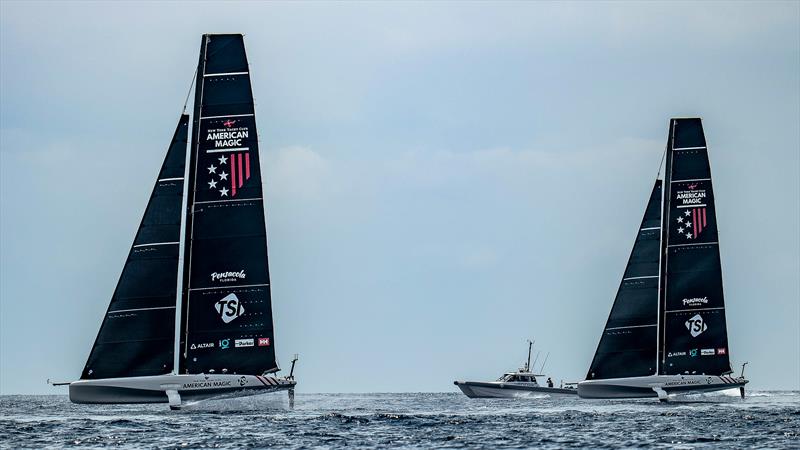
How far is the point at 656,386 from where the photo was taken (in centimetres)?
7912

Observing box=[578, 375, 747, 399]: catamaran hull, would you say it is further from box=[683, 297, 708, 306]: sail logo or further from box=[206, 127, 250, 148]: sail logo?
box=[206, 127, 250, 148]: sail logo

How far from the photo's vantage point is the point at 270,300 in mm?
64125

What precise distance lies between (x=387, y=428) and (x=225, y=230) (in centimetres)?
1191

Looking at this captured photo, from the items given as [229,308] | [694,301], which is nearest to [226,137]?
[229,308]

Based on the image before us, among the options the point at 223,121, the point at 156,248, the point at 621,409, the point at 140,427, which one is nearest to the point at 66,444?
the point at 140,427

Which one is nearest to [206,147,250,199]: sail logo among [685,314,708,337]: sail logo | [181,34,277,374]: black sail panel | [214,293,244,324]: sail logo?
[181,34,277,374]: black sail panel

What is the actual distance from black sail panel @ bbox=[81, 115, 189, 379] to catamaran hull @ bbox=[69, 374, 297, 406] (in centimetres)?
59

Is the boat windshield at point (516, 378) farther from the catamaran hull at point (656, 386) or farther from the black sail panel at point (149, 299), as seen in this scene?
the black sail panel at point (149, 299)

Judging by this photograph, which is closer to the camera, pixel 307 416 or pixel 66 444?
→ pixel 66 444

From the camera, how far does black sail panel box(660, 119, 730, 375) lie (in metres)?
79.6

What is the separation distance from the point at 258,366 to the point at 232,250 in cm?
523

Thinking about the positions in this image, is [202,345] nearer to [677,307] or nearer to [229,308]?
[229,308]

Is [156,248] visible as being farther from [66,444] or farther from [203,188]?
[66,444]

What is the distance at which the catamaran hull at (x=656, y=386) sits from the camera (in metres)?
79.1
